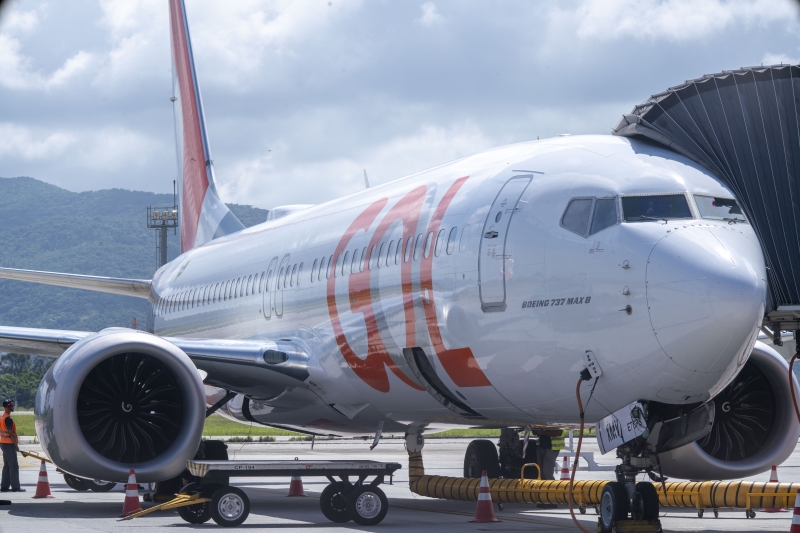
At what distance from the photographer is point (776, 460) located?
12969mm

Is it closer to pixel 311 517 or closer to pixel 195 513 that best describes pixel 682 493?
pixel 311 517

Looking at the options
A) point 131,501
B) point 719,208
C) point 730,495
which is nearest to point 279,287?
point 131,501

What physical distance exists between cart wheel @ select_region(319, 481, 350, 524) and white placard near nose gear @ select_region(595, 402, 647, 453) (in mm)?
3629

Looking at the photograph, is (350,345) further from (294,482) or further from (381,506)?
(294,482)

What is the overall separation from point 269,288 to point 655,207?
8031 mm

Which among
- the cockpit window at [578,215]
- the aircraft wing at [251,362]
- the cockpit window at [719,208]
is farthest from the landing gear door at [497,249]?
the aircraft wing at [251,362]

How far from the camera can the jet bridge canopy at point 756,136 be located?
10.8 meters

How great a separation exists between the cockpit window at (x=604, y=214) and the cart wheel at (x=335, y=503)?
4.67 meters

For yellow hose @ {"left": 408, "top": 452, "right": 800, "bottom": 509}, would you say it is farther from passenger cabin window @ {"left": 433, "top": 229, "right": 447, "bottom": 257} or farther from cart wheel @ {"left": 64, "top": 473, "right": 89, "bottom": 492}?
cart wheel @ {"left": 64, "top": 473, "right": 89, "bottom": 492}

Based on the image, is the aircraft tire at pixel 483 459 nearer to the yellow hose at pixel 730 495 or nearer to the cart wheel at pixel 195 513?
the yellow hose at pixel 730 495

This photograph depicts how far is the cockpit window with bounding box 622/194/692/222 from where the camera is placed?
9562 mm

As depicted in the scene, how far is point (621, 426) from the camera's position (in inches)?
380

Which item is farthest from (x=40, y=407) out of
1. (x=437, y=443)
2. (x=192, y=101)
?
(x=437, y=443)

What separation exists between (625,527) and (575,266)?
2191 millimetres
